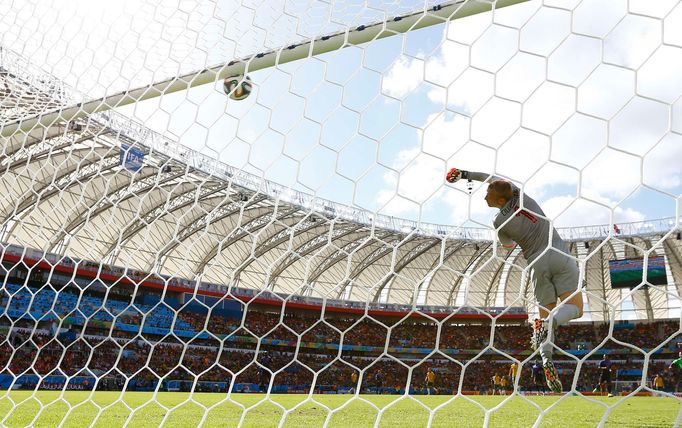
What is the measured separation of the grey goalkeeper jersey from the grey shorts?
0.05m

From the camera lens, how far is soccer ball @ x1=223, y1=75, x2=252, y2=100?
3.21m

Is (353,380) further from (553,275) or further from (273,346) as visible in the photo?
(553,275)

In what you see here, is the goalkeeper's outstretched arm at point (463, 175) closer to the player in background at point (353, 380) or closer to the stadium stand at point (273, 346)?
the stadium stand at point (273, 346)

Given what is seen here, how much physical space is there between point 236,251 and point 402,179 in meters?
27.4

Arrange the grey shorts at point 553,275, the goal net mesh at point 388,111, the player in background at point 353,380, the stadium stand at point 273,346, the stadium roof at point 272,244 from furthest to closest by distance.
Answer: the stadium roof at point 272,244 → the player in background at point 353,380 → the stadium stand at point 273,346 → the grey shorts at point 553,275 → the goal net mesh at point 388,111

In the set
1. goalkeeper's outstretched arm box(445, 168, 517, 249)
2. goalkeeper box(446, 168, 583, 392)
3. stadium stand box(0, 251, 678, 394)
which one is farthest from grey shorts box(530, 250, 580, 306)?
stadium stand box(0, 251, 678, 394)

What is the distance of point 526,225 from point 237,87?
73.8 inches

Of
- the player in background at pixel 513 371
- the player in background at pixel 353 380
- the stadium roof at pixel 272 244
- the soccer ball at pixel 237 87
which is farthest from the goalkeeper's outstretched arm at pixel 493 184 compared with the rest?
the player in background at pixel 353 380

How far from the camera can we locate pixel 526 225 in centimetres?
238

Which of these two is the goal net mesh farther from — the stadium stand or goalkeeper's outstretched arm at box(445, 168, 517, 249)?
the stadium stand

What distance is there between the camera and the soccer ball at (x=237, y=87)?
3211mm

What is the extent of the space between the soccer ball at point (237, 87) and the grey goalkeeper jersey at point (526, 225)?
1622 mm

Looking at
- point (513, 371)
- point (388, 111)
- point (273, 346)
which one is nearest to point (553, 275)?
point (388, 111)

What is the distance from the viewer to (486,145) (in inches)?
83.0
